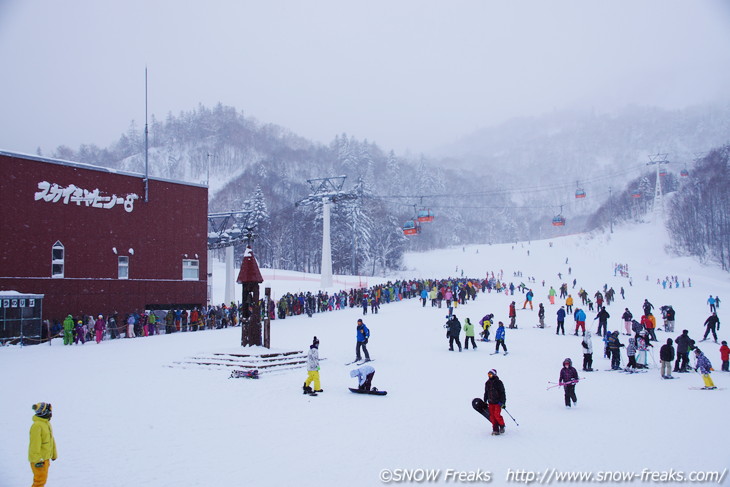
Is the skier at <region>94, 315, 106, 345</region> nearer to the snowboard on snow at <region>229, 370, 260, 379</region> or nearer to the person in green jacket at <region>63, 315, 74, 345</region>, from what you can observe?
the person in green jacket at <region>63, 315, 74, 345</region>

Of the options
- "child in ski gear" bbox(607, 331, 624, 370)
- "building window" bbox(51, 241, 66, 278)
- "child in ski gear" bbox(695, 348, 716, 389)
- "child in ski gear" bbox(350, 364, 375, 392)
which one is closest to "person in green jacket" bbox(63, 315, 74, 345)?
"building window" bbox(51, 241, 66, 278)

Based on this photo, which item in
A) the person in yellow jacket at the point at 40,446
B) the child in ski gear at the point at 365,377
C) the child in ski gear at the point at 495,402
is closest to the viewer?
the person in yellow jacket at the point at 40,446

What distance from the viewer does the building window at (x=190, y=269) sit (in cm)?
3400

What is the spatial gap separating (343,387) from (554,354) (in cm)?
923

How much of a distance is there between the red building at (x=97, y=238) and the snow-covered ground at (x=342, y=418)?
5776 millimetres

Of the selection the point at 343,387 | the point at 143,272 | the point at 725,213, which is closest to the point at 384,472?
the point at 343,387

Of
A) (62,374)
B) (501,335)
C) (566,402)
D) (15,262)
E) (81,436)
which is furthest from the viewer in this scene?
(15,262)

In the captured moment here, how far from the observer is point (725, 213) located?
253ft

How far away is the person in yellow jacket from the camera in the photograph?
7.11 meters

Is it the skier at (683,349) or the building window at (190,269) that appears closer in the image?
the skier at (683,349)

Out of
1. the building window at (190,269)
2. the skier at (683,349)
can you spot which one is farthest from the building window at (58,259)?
the skier at (683,349)

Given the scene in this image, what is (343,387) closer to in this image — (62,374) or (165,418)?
(165,418)

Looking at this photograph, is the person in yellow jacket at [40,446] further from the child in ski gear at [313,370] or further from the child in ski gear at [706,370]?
the child in ski gear at [706,370]

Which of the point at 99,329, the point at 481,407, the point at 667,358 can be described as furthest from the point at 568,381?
the point at 99,329
